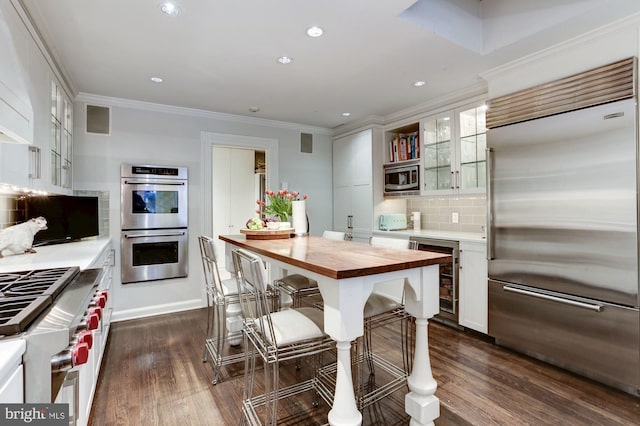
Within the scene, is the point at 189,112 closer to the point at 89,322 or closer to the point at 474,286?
the point at 89,322

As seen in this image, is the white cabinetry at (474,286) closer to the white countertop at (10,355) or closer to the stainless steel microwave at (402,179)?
the stainless steel microwave at (402,179)

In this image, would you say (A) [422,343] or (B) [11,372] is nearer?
(B) [11,372]

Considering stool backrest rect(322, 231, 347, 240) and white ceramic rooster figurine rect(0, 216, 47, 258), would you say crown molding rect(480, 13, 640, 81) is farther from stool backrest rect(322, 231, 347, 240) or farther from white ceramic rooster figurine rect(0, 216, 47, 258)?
white ceramic rooster figurine rect(0, 216, 47, 258)

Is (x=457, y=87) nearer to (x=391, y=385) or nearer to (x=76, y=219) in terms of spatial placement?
(x=391, y=385)

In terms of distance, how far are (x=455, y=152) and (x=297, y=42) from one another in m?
2.08

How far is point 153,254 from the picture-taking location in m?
3.84

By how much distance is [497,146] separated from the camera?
9.49 feet

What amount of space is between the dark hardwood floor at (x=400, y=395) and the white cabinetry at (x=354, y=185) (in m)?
1.89

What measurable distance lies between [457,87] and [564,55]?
1.00m

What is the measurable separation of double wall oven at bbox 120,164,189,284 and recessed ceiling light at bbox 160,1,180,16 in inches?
85.1

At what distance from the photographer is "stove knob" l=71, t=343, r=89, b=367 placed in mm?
939

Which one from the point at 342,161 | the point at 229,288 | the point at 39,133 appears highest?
the point at 342,161

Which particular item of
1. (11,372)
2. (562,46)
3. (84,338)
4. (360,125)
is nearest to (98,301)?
(84,338)

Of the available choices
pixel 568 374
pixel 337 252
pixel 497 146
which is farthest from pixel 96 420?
pixel 497 146
